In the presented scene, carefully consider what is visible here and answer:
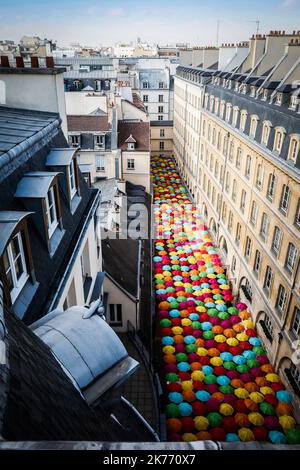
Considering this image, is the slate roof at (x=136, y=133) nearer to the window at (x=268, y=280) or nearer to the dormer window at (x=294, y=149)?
the dormer window at (x=294, y=149)

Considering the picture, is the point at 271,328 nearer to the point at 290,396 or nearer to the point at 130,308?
the point at 290,396

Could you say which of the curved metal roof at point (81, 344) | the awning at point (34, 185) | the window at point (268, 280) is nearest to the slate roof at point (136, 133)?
the window at point (268, 280)

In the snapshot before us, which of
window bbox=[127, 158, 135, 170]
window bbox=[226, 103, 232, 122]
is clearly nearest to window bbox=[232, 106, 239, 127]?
window bbox=[226, 103, 232, 122]

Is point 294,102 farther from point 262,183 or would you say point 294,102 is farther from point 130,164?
point 130,164

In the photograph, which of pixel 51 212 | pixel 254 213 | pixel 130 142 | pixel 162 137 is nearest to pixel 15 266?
pixel 51 212

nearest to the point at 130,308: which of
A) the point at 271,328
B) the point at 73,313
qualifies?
the point at 271,328

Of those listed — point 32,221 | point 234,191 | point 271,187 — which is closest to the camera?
point 32,221
